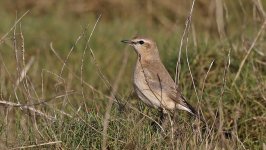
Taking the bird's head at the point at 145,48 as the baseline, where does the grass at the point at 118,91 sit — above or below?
below

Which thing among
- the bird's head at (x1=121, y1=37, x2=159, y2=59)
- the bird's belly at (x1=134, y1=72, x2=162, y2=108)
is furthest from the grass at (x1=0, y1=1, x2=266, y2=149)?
the bird's head at (x1=121, y1=37, x2=159, y2=59)

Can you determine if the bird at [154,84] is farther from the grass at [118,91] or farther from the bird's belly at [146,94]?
the grass at [118,91]

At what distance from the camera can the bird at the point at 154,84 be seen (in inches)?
260

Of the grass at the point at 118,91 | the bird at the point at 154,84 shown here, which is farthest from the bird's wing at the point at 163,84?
the grass at the point at 118,91

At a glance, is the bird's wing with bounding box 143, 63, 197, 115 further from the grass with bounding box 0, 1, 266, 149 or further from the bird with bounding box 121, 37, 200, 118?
the grass with bounding box 0, 1, 266, 149

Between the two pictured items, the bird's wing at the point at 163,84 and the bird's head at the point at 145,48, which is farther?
the bird's head at the point at 145,48

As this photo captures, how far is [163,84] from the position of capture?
22.3 ft

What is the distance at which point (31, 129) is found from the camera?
597 centimetres

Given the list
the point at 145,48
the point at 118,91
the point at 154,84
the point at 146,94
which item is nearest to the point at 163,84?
the point at 154,84

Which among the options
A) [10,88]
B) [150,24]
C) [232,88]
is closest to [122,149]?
[232,88]

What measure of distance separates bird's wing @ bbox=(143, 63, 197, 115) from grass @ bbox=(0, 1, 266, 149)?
162 millimetres

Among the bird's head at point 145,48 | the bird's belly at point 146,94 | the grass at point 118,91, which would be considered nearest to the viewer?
the grass at point 118,91

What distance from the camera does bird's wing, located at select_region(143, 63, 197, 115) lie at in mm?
6652

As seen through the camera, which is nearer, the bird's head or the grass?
the grass
